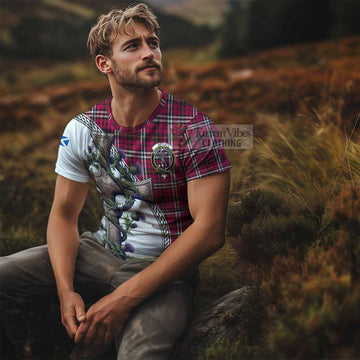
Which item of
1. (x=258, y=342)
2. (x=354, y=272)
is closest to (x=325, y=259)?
(x=354, y=272)

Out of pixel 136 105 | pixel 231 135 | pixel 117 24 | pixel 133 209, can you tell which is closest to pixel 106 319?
pixel 133 209

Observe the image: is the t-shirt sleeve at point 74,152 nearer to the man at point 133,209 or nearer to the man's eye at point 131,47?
the man at point 133,209

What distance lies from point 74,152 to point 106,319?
0.80m

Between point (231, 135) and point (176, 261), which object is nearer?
point (176, 261)

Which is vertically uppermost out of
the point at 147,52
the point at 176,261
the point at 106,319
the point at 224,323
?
the point at 147,52

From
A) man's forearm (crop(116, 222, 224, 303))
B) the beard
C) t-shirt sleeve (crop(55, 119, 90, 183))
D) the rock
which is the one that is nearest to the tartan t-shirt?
t-shirt sleeve (crop(55, 119, 90, 183))

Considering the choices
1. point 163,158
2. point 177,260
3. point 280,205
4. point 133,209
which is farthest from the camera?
point 280,205

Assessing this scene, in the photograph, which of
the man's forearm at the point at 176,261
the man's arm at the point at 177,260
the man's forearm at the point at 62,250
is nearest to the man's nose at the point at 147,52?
the man's arm at the point at 177,260

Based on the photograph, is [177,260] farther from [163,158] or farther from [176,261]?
[163,158]

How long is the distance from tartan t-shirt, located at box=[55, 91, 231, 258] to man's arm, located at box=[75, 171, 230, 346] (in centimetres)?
9

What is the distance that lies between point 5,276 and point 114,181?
27.6 inches

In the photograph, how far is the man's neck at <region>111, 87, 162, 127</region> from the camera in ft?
6.20

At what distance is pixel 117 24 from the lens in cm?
187

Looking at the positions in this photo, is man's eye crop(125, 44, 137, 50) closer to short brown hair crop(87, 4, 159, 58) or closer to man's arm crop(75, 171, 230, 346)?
short brown hair crop(87, 4, 159, 58)
